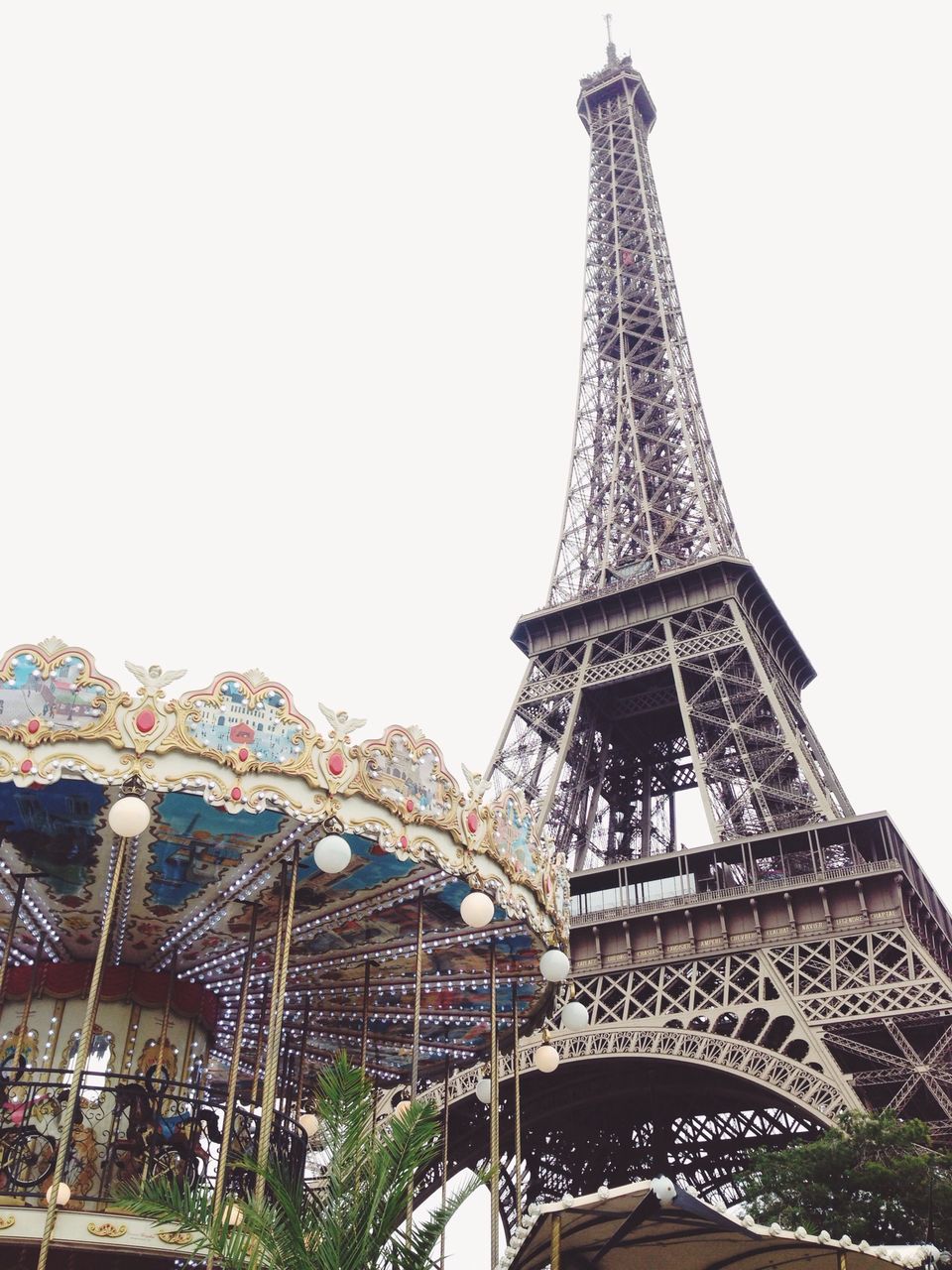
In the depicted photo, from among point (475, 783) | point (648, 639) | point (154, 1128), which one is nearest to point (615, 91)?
point (648, 639)

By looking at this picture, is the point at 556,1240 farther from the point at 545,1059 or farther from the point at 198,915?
the point at 198,915

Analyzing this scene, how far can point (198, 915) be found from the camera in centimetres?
1204

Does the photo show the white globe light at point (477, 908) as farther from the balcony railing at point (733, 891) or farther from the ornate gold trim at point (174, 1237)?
the balcony railing at point (733, 891)

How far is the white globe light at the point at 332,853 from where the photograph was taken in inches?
368

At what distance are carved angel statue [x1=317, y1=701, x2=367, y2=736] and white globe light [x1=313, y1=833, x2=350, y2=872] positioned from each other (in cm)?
97

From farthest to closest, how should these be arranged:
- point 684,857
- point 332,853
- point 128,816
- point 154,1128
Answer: point 684,857, point 154,1128, point 332,853, point 128,816

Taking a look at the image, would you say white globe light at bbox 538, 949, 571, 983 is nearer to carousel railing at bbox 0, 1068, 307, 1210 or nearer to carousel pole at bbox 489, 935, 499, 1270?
carousel pole at bbox 489, 935, 499, 1270

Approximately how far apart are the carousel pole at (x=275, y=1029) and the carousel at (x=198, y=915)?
0.13 feet

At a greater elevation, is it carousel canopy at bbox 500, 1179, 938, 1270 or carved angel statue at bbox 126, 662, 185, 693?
carved angel statue at bbox 126, 662, 185, 693

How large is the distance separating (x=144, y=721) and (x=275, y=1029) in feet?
8.85

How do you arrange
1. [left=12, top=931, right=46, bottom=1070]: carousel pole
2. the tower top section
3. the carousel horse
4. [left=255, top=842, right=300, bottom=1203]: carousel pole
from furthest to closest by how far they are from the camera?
the tower top section
[left=12, top=931, right=46, bottom=1070]: carousel pole
the carousel horse
[left=255, top=842, right=300, bottom=1203]: carousel pole

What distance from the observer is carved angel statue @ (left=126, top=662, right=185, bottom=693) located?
9344 mm

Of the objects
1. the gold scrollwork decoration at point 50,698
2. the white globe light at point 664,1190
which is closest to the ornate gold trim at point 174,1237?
the gold scrollwork decoration at point 50,698

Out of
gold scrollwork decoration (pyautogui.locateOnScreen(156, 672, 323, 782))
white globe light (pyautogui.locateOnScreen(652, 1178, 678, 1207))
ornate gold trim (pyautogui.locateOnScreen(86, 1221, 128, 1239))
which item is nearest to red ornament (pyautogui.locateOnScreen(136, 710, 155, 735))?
gold scrollwork decoration (pyautogui.locateOnScreen(156, 672, 323, 782))
